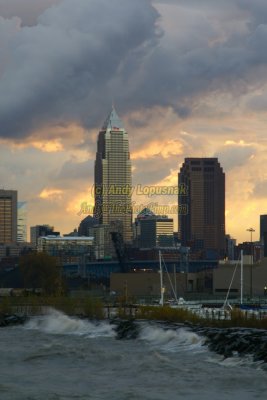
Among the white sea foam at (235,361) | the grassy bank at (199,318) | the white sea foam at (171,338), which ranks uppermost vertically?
the grassy bank at (199,318)

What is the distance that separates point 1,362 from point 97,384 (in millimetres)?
18370

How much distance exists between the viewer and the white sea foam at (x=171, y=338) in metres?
86.4

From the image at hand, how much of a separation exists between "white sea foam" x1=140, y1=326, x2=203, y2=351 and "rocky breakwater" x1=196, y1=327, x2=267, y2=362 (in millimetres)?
1387

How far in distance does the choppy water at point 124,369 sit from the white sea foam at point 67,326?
17.9ft

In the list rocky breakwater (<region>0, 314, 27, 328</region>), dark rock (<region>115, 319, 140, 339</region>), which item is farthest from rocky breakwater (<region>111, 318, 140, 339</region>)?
rocky breakwater (<region>0, 314, 27, 328</region>)

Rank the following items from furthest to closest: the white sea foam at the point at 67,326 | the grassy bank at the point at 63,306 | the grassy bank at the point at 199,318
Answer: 1. the grassy bank at the point at 63,306
2. the white sea foam at the point at 67,326
3. the grassy bank at the point at 199,318

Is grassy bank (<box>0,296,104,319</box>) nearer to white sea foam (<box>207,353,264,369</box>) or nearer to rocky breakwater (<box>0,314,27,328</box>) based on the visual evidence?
rocky breakwater (<box>0,314,27,328</box>)

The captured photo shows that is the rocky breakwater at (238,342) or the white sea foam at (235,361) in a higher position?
the rocky breakwater at (238,342)

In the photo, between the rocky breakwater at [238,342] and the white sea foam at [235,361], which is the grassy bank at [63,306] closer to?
the rocky breakwater at [238,342]

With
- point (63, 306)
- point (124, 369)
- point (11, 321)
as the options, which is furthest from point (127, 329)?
point (63, 306)

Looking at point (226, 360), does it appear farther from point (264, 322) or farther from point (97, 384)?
point (264, 322)

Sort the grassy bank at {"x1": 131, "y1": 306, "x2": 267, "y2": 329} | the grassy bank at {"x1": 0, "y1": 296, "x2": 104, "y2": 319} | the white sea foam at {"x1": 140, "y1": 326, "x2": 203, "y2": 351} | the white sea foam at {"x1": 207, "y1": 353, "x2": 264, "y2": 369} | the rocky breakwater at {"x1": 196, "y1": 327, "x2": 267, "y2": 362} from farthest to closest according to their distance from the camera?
the grassy bank at {"x1": 0, "y1": 296, "x2": 104, "y2": 319}, the grassy bank at {"x1": 131, "y1": 306, "x2": 267, "y2": 329}, the white sea foam at {"x1": 140, "y1": 326, "x2": 203, "y2": 351}, the rocky breakwater at {"x1": 196, "y1": 327, "x2": 267, "y2": 362}, the white sea foam at {"x1": 207, "y1": 353, "x2": 264, "y2": 369}

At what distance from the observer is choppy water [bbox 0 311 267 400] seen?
5488 cm

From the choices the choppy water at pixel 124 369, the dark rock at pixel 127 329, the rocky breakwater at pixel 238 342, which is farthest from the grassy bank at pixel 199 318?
the rocky breakwater at pixel 238 342
